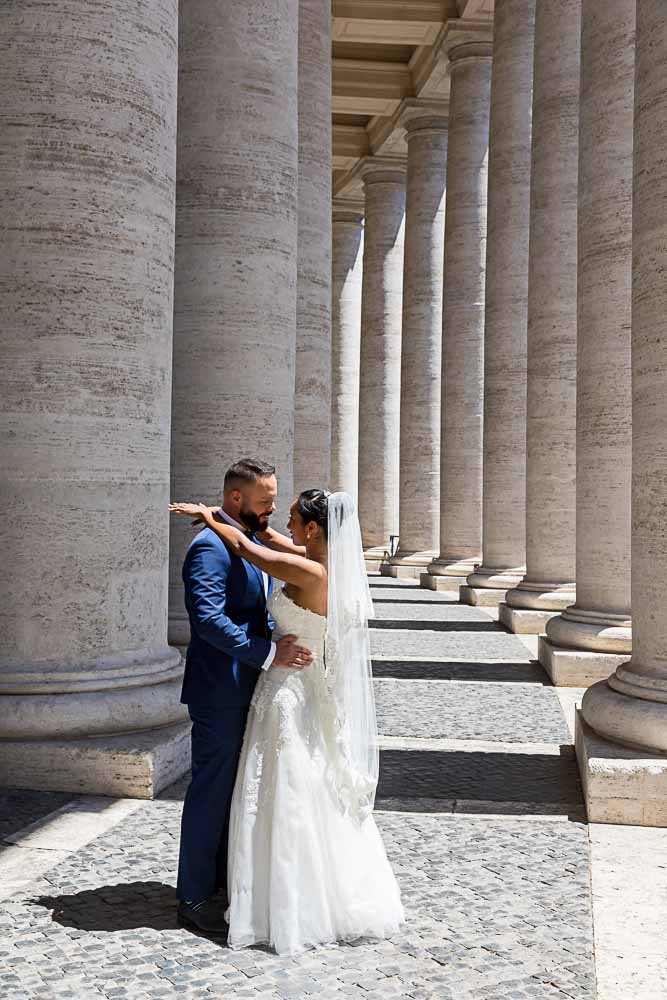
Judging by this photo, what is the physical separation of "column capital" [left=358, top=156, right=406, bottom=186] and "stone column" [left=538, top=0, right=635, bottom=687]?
9867 cm

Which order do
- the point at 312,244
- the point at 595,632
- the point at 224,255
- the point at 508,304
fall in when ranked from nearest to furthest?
the point at 224,255 → the point at 595,632 → the point at 312,244 → the point at 508,304

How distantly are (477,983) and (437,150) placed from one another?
11787 centimetres

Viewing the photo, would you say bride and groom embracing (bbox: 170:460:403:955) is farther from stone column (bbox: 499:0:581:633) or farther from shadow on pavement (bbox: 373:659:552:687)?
stone column (bbox: 499:0:581:633)

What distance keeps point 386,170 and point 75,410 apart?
12800 centimetres

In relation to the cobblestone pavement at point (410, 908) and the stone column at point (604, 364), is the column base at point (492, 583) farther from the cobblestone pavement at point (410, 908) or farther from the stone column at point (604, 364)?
the cobblestone pavement at point (410, 908)

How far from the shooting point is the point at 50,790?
1161 inches

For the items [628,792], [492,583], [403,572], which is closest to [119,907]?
[628,792]

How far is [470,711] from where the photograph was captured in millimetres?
45781

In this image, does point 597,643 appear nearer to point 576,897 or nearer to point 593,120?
point 593,120

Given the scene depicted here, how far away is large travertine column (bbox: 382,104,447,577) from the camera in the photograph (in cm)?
12331

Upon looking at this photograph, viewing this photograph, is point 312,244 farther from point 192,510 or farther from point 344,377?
point 344,377

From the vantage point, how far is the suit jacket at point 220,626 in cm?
2103

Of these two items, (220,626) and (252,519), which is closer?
(220,626)

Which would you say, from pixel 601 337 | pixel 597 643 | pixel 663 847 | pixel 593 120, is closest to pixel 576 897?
pixel 663 847
